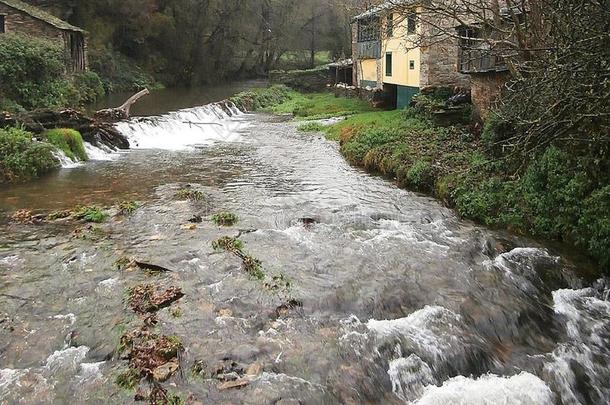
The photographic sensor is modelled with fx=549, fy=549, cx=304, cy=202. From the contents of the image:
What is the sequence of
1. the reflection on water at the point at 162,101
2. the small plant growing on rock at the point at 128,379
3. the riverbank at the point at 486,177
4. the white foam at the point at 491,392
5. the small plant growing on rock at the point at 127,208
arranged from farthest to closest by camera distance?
1. the reflection on water at the point at 162,101
2. the small plant growing on rock at the point at 127,208
3. the riverbank at the point at 486,177
4. the white foam at the point at 491,392
5. the small plant growing on rock at the point at 128,379

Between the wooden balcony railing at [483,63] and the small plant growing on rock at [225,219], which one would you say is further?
the wooden balcony railing at [483,63]

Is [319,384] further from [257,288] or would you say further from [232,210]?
[232,210]

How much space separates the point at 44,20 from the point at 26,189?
1968cm

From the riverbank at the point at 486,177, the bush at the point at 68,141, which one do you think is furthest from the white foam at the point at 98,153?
the riverbank at the point at 486,177

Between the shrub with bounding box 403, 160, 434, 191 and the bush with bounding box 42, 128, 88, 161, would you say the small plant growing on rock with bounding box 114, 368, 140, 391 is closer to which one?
the shrub with bounding box 403, 160, 434, 191

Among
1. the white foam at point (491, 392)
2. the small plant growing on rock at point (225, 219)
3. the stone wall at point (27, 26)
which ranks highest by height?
the stone wall at point (27, 26)

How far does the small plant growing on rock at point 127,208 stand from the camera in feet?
39.9

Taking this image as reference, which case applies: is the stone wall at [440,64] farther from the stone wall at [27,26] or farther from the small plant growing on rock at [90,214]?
the stone wall at [27,26]

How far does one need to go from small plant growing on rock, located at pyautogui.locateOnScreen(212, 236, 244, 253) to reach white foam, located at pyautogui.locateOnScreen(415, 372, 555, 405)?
15.5 ft

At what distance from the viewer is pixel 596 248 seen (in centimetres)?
935

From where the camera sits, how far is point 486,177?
41.9ft

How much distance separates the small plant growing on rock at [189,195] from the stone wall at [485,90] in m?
9.15

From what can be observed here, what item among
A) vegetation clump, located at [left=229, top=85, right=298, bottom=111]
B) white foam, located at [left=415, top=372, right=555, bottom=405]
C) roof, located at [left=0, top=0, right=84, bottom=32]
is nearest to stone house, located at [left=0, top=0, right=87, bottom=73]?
roof, located at [left=0, top=0, right=84, bottom=32]

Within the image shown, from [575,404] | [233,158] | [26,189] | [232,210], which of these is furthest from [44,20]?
[575,404]
